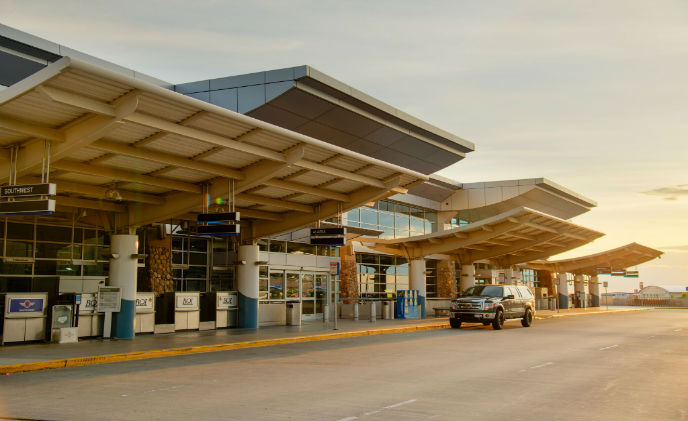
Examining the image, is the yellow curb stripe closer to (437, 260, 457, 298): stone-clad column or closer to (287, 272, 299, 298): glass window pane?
(287, 272, 299, 298): glass window pane

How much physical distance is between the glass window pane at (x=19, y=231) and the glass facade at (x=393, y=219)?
18.7 metres

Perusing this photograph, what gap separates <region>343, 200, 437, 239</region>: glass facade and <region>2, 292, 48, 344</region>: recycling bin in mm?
20016

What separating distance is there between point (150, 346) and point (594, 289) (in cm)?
6330

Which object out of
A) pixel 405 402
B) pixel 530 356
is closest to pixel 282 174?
pixel 530 356

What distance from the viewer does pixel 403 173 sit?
75.0 feet

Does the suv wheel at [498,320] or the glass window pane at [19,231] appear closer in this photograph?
the glass window pane at [19,231]

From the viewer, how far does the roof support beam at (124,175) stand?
1712cm

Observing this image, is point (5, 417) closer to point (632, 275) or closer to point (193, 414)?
point (193, 414)

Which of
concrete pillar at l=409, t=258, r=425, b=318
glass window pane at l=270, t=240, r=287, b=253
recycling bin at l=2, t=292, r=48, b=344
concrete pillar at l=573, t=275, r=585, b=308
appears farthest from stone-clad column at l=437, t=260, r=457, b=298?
recycling bin at l=2, t=292, r=48, b=344

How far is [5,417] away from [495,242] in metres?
35.4

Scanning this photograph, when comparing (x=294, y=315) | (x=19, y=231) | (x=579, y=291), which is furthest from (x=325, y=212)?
(x=579, y=291)

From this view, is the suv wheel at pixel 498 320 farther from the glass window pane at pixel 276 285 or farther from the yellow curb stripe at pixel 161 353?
the glass window pane at pixel 276 285

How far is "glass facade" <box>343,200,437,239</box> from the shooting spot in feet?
130

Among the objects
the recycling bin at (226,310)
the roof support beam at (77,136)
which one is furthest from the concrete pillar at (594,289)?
the roof support beam at (77,136)
